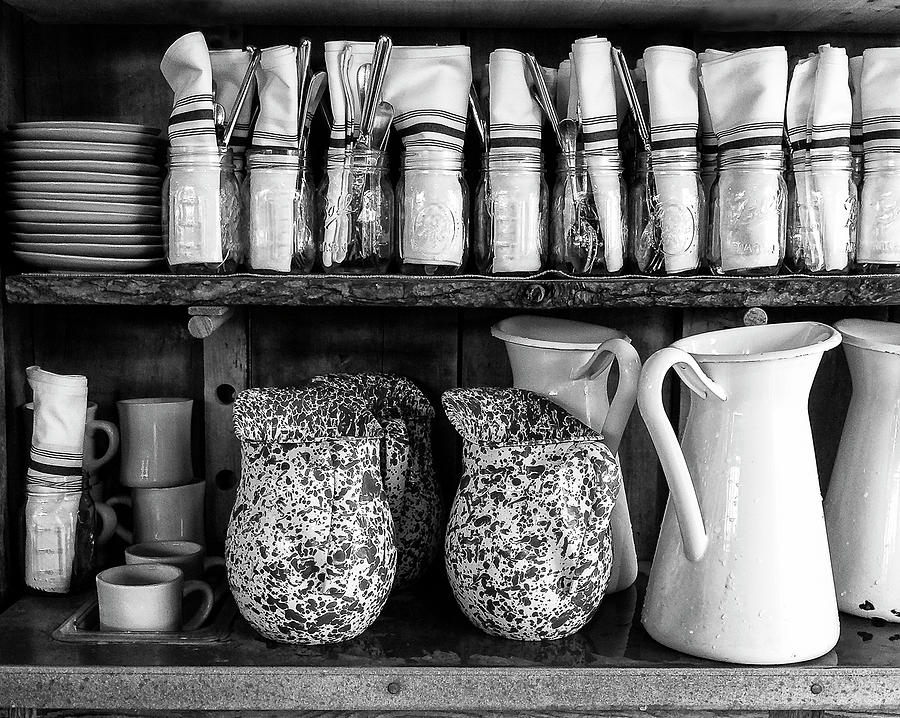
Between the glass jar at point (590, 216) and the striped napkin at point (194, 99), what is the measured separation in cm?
34

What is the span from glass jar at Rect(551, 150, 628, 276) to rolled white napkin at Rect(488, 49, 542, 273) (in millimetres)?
31

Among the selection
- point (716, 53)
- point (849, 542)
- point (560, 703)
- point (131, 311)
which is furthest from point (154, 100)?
point (849, 542)

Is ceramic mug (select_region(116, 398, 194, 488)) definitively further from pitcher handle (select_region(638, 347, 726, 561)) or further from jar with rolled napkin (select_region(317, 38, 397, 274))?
pitcher handle (select_region(638, 347, 726, 561))

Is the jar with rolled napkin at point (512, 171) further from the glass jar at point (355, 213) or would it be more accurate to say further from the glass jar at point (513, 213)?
the glass jar at point (355, 213)

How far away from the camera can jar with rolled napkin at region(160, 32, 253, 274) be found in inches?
32.2

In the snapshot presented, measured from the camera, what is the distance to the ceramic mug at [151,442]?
37.9 inches

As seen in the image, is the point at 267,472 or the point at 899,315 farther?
the point at 899,315

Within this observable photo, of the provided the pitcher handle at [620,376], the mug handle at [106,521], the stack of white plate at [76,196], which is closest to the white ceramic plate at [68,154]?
the stack of white plate at [76,196]

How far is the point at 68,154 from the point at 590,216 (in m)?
0.50

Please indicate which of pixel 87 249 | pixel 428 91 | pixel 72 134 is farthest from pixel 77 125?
pixel 428 91

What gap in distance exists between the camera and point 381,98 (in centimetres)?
84

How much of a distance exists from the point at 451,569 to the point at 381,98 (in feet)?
1.46

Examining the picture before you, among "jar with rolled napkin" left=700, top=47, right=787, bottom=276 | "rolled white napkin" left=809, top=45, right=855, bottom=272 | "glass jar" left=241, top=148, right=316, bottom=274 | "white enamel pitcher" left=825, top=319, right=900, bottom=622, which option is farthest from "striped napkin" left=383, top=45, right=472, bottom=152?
"white enamel pitcher" left=825, top=319, right=900, bottom=622

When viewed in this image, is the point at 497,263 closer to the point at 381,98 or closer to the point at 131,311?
the point at 381,98
